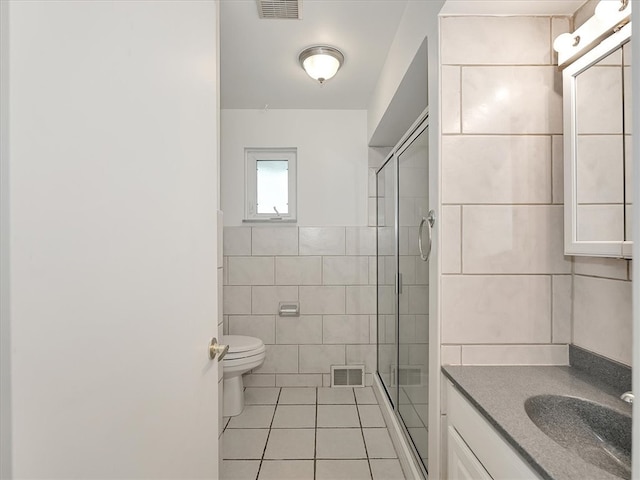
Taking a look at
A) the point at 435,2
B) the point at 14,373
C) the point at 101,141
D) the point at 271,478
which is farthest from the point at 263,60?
the point at 271,478

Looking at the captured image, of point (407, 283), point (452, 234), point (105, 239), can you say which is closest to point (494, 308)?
point (452, 234)

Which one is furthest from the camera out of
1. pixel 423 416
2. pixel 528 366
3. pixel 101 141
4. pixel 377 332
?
pixel 377 332

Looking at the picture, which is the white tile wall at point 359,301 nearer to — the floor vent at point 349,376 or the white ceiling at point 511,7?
the floor vent at point 349,376

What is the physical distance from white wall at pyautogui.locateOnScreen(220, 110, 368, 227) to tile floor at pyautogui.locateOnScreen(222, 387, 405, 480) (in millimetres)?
1388

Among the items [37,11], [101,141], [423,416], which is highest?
[37,11]

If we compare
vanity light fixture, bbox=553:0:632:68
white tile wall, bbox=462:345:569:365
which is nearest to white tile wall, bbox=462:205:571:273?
white tile wall, bbox=462:345:569:365

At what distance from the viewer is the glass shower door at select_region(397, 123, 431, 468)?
1.62 meters

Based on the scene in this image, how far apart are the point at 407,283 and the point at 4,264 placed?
1.84 meters

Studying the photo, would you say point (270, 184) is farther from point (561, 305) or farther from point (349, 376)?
point (561, 305)

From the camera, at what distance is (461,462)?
114 cm

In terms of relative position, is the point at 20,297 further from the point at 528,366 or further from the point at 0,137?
the point at 528,366

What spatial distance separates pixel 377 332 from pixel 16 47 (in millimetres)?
2825

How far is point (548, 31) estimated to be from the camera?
129 cm

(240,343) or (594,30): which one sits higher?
(594,30)
